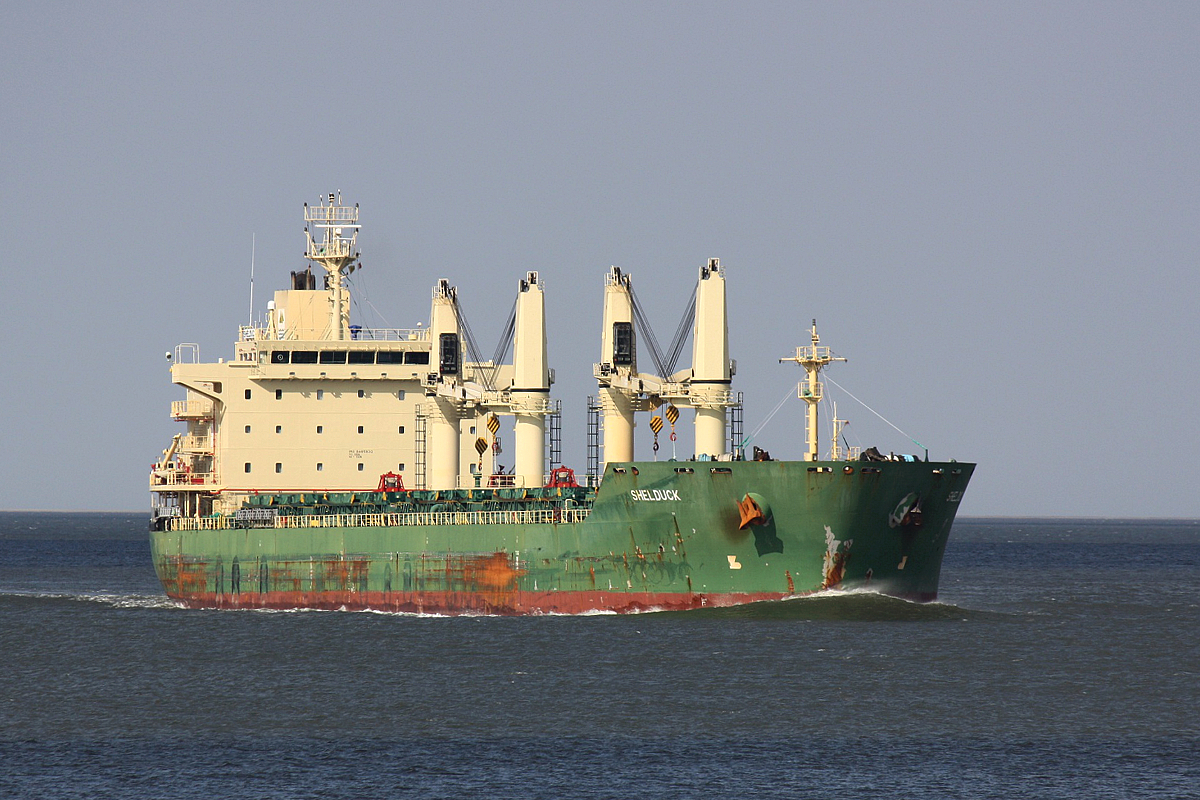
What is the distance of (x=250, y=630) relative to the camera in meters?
40.0

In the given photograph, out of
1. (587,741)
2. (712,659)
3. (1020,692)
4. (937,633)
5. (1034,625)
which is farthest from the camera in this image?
(1034,625)

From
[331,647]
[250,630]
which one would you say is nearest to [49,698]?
[331,647]

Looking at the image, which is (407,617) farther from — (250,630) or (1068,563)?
(1068,563)

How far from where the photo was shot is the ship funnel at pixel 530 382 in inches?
1740

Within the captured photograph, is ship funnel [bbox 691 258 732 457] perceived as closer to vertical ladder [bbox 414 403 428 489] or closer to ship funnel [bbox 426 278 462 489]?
ship funnel [bbox 426 278 462 489]

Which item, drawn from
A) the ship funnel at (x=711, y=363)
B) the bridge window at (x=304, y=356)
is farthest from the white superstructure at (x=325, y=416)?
the ship funnel at (x=711, y=363)

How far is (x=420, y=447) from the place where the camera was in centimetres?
5178

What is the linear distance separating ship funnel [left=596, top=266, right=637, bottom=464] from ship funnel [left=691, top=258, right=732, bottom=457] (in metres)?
2.35

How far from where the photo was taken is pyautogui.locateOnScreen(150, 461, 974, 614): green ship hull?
36.2m

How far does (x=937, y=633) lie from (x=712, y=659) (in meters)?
6.91

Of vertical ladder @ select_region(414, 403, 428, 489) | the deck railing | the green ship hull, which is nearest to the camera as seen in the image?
the green ship hull

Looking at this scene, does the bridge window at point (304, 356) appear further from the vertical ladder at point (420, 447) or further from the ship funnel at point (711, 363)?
the ship funnel at point (711, 363)

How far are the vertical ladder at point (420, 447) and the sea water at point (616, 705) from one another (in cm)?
850

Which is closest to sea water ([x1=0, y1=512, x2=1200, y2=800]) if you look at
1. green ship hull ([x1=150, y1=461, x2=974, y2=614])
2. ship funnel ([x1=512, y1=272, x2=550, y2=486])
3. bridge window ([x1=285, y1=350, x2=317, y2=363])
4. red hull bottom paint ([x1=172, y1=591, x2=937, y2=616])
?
red hull bottom paint ([x1=172, y1=591, x2=937, y2=616])
